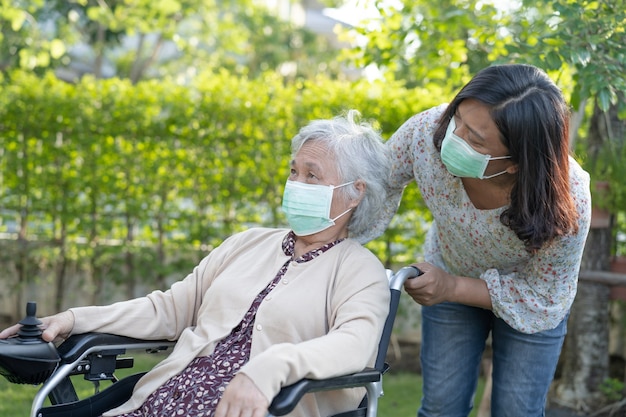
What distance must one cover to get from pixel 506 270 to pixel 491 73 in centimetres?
73

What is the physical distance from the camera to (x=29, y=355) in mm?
2568

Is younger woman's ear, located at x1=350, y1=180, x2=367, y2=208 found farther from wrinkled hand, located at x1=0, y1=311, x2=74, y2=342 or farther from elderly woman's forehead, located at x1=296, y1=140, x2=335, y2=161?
wrinkled hand, located at x1=0, y1=311, x2=74, y2=342

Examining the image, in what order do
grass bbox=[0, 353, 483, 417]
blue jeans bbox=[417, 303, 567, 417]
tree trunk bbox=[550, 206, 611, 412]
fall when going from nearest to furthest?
blue jeans bbox=[417, 303, 567, 417] → grass bbox=[0, 353, 483, 417] → tree trunk bbox=[550, 206, 611, 412]

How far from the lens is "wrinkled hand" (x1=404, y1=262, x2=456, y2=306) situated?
9.11 ft

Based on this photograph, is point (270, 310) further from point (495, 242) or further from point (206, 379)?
point (495, 242)

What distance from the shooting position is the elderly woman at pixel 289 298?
2.61 m

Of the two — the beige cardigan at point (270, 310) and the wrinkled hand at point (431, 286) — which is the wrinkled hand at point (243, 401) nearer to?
the beige cardigan at point (270, 310)

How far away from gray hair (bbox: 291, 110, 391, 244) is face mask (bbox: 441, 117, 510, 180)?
A: 26 cm

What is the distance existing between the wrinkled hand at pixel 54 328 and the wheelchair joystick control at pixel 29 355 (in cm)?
2

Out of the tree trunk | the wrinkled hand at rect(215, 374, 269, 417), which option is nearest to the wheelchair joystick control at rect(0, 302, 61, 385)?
the wrinkled hand at rect(215, 374, 269, 417)

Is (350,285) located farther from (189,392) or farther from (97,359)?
(97,359)

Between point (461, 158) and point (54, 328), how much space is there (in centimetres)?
136

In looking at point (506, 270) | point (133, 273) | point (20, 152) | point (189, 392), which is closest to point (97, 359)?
point (189, 392)

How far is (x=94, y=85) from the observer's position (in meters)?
6.55
